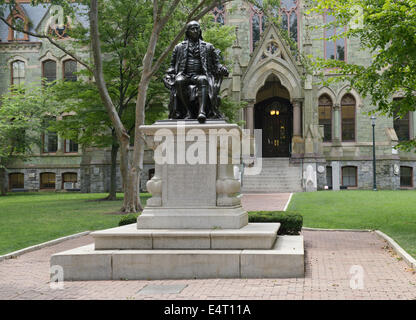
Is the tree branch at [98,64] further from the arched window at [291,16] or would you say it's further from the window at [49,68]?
the window at [49,68]

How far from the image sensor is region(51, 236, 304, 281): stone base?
24.7 ft

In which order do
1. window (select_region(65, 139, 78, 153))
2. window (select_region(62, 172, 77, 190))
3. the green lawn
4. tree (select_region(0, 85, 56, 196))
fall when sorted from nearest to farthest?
→ the green lawn
tree (select_region(0, 85, 56, 196))
window (select_region(62, 172, 77, 190))
window (select_region(65, 139, 78, 153))

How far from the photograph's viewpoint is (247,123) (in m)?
33.4

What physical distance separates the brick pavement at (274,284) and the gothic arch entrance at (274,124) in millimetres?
27162

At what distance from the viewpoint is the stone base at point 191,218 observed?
876 cm

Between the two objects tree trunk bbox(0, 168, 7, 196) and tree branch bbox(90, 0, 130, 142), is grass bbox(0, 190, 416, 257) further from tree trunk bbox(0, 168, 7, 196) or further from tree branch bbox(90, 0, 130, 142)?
tree trunk bbox(0, 168, 7, 196)

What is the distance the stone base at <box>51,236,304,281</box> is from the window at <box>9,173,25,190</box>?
117ft

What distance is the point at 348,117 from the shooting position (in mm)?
36969

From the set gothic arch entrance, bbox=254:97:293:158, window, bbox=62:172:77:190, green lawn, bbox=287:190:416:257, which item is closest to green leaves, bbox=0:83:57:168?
window, bbox=62:172:77:190

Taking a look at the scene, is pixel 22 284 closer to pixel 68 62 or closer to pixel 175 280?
pixel 175 280

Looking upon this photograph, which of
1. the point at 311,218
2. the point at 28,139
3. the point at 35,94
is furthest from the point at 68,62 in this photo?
the point at 311,218

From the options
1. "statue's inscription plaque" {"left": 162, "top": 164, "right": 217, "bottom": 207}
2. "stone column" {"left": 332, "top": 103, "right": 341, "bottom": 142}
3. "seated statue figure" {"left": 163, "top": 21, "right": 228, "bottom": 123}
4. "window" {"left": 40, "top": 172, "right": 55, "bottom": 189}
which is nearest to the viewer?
"statue's inscription plaque" {"left": 162, "top": 164, "right": 217, "bottom": 207}

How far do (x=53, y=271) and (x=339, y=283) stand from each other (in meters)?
4.47
